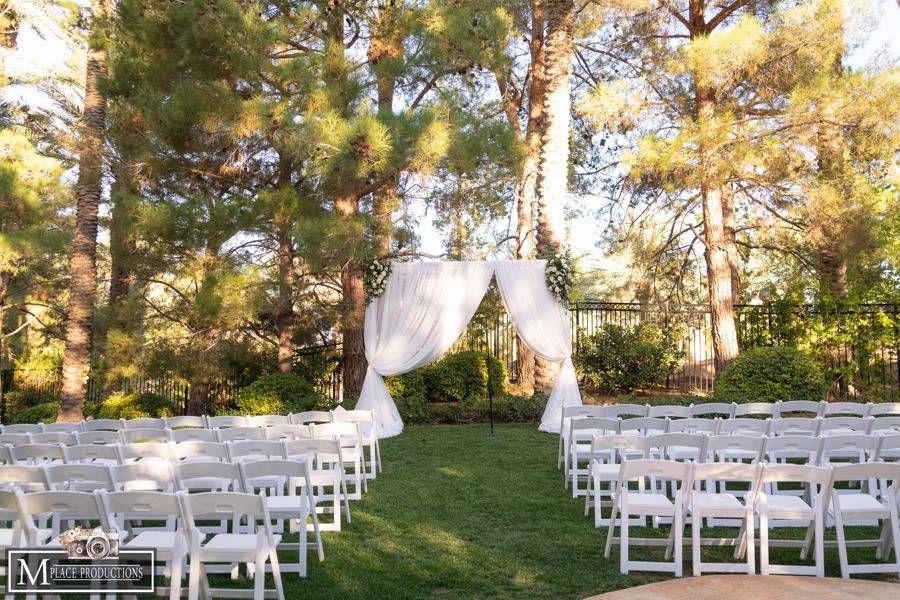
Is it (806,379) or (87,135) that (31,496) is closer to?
(87,135)

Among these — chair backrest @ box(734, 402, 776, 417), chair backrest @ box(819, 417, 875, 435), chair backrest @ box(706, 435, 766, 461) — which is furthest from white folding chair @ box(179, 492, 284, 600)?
chair backrest @ box(734, 402, 776, 417)

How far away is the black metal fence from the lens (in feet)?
41.7

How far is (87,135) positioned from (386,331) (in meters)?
5.43

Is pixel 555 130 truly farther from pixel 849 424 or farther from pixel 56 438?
pixel 56 438

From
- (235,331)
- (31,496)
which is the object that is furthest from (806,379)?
(31,496)

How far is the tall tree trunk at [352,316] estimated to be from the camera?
482 inches

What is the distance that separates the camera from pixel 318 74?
11672 millimetres

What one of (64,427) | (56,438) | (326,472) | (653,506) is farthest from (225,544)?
(64,427)

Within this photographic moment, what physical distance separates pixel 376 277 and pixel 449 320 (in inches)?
48.5

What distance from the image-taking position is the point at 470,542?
17.4 ft

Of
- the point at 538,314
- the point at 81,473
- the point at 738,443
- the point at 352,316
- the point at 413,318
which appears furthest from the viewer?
the point at 352,316

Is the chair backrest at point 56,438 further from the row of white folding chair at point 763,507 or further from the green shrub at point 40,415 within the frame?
the green shrub at point 40,415

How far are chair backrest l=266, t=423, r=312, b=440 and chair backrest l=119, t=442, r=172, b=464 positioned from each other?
1.11m

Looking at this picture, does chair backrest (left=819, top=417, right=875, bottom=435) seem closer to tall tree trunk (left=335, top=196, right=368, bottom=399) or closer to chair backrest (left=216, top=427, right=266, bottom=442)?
chair backrest (left=216, top=427, right=266, bottom=442)
